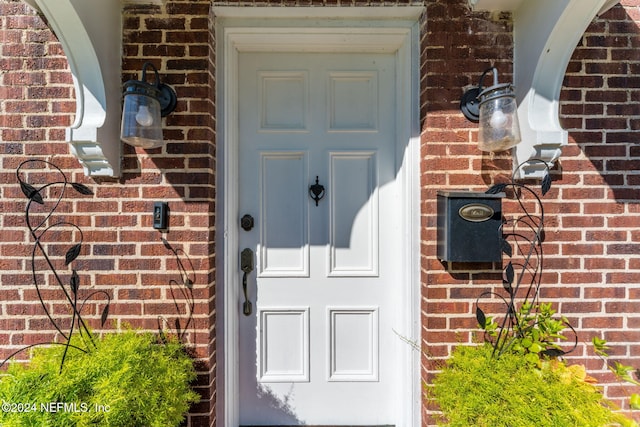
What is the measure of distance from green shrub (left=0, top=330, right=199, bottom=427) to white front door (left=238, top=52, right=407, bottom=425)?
540mm

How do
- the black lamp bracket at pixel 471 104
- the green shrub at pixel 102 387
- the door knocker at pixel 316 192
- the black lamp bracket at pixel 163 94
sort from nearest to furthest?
the green shrub at pixel 102 387
the black lamp bracket at pixel 163 94
the black lamp bracket at pixel 471 104
the door knocker at pixel 316 192

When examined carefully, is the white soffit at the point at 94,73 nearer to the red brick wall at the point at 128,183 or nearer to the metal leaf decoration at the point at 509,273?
the red brick wall at the point at 128,183

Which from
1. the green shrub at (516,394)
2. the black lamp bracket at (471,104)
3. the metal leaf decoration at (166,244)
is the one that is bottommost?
the green shrub at (516,394)

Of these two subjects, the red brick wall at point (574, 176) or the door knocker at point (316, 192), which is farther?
the door knocker at point (316, 192)

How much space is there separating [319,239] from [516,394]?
113cm

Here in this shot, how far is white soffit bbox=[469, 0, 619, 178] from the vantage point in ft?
4.78

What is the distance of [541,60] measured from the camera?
1538 millimetres

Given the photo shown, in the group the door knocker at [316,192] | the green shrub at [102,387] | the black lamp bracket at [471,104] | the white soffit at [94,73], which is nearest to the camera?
the green shrub at [102,387]

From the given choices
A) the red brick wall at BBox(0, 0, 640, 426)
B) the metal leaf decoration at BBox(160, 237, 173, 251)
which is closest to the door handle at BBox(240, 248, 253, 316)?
the red brick wall at BBox(0, 0, 640, 426)

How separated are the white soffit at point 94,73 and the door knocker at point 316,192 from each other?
97 cm

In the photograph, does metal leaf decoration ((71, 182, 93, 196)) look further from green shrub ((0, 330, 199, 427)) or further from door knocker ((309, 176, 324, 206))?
door knocker ((309, 176, 324, 206))

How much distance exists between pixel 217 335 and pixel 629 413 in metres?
2.11

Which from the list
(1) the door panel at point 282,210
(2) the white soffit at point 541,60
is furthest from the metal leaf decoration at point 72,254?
(2) the white soffit at point 541,60

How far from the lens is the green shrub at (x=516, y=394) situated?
128 cm
